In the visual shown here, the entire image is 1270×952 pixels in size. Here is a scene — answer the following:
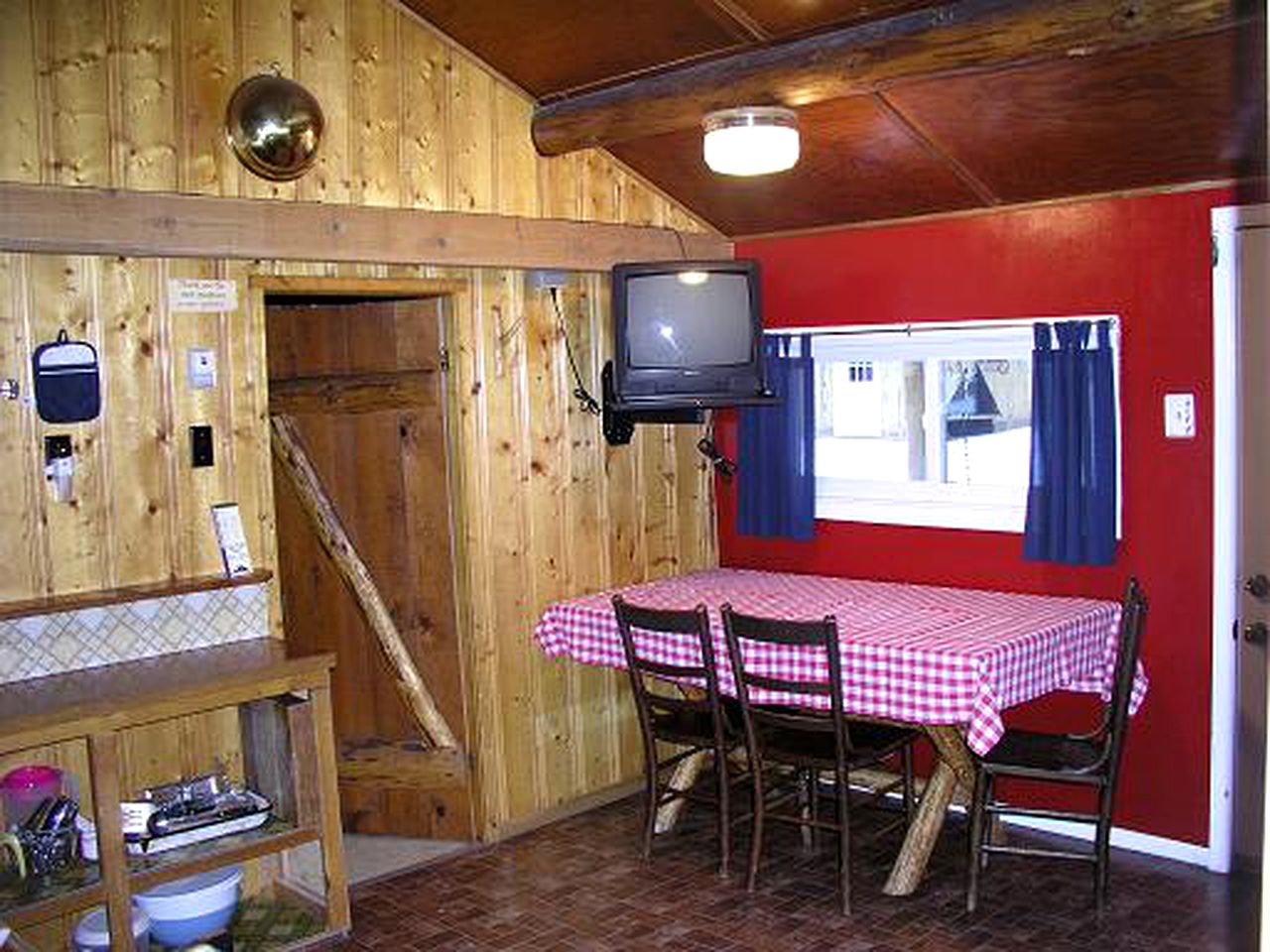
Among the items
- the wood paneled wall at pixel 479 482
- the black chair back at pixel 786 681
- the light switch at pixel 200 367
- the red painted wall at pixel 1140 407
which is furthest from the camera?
the red painted wall at pixel 1140 407

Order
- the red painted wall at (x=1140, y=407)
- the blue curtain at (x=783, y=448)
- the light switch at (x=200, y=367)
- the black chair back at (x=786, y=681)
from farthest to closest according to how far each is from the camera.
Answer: the blue curtain at (x=783, y=448) → the red painted wall at (x=1140, y=407) → the light switch at (x=200, y=367) → the black chair back at (x=786, y=681)

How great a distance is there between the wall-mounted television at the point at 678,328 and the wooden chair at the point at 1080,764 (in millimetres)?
1574

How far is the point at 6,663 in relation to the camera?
11.6 ft

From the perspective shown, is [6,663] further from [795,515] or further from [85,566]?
[795,515]

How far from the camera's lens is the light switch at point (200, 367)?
390 cm

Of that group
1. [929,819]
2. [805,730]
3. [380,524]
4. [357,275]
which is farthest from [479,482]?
[929,819]

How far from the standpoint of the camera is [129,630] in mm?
3750

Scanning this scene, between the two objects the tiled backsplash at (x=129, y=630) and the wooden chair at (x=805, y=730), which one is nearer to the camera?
the tiled backsplash at (x=129, y=630)

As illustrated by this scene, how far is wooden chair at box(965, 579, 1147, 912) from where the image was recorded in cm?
371

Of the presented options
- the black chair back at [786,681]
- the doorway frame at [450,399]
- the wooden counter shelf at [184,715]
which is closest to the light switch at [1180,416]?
the black chair back at [786,681]

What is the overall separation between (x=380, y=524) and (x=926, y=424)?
2.02 meters

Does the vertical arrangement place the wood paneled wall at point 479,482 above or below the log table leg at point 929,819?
above

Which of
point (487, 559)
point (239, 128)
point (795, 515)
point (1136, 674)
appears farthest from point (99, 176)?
point (1136, 674)

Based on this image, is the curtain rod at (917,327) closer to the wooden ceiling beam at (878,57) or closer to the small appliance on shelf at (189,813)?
the wooden ceiling beam at (878,57)
